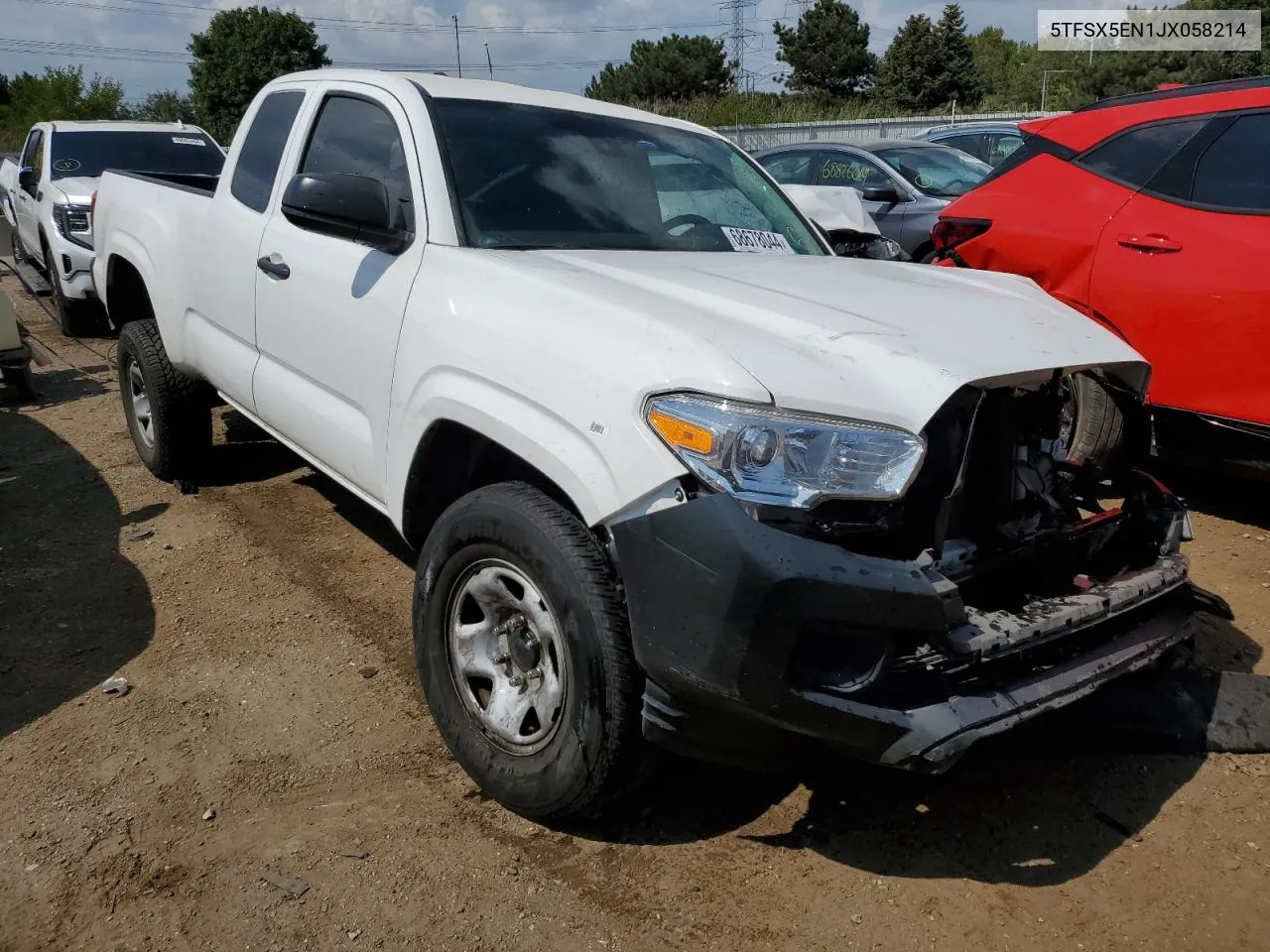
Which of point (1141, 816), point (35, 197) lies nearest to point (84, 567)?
point (1141, 816)

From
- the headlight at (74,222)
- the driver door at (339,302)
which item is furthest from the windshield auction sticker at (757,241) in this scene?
the headlight at (74,222)

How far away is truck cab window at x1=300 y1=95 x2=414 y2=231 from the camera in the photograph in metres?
3.30

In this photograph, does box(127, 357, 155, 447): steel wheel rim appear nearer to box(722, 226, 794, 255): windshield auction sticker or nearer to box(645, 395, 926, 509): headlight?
box(722, 226, 794, 255): windshield auction sticker

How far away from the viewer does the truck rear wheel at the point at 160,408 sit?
4.90m

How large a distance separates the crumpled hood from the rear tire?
8.46 metres

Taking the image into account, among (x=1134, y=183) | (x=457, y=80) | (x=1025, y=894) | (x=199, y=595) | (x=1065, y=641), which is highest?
(x=457, y=80)

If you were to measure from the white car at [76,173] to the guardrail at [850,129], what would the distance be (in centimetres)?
1246

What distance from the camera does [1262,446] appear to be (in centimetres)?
419

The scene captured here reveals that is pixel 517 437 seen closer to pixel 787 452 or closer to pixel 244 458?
pixel 787 452

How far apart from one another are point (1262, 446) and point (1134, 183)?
1.38m

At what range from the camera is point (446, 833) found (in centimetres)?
268

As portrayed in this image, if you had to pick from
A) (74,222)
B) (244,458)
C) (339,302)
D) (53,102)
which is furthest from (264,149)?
(53,102)

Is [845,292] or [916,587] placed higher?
[845,292]

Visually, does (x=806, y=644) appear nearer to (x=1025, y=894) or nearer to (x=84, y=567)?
(x=1025, y=894)
